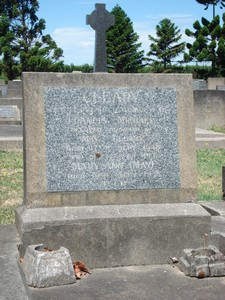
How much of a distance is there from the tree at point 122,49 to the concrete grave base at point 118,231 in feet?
153

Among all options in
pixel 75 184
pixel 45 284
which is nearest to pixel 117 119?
pixel 75 184

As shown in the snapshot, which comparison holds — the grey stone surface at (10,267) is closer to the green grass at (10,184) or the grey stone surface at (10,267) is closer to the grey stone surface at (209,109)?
the green grass at (10,184)

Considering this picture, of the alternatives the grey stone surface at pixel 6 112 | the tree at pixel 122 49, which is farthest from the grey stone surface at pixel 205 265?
the tree at pixel 122 49

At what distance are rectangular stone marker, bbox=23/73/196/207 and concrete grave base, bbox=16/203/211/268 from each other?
126 mm

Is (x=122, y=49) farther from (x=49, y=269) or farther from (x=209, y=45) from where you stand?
(x=49, y=269)

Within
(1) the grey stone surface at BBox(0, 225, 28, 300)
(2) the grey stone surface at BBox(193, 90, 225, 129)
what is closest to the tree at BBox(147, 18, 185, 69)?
(2) the grey stone surface at BBox(193, 90, 225, 129)

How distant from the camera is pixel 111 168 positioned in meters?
4.59

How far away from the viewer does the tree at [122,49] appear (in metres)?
51.0

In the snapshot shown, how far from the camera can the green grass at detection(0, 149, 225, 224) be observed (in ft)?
22.5

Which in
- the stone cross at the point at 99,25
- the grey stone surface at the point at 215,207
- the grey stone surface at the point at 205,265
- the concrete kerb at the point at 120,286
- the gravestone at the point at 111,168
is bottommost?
the concrete kerb at the point at 120,286

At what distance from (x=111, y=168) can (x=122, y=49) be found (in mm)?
47719

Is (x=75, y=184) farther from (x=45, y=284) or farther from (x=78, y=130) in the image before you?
(x=45, y=284)

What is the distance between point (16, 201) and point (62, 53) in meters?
38.0

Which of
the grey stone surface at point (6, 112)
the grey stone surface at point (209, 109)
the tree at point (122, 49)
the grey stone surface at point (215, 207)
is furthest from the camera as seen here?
the tree at point (122, 49)
